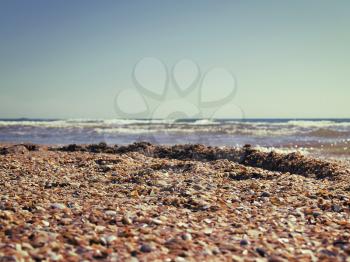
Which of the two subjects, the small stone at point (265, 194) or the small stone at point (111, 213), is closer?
the small stone at point (111, 213)

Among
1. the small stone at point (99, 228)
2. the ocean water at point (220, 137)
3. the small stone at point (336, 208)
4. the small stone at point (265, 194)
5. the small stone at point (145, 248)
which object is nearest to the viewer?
the small stone at point (145, 248)

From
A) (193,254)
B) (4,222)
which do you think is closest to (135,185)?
(4,222)

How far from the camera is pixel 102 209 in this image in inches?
216

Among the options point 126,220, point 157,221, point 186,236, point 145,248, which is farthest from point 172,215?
point 145,248

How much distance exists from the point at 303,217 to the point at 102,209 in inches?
104

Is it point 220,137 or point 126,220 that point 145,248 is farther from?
point 220,137

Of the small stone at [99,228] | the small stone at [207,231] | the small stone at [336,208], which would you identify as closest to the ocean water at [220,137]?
the small stone at [336,208]

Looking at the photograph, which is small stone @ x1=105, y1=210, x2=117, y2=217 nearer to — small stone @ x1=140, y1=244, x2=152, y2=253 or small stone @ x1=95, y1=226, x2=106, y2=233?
small stone @ x1=95, y1=226, x2=106, y2=233

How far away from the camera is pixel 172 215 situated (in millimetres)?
5391

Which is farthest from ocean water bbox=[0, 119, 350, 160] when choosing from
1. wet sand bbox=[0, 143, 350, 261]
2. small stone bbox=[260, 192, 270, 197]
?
small stone bbox=[260, 192, 270, 197]

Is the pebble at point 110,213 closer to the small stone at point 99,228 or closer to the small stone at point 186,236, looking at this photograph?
the small stone at point 99,228

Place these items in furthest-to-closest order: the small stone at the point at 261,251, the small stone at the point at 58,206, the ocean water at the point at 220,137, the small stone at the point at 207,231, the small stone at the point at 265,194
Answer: the ocean water at the point at 220,137 → the small stone at the point at 265,194 → the small stone at the point at 58,206 → the small stone at the point at 207,231 → the small stone at the point at 261,251

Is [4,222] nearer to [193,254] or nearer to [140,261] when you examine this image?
[140,261]

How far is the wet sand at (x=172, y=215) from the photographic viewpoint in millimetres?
4055
